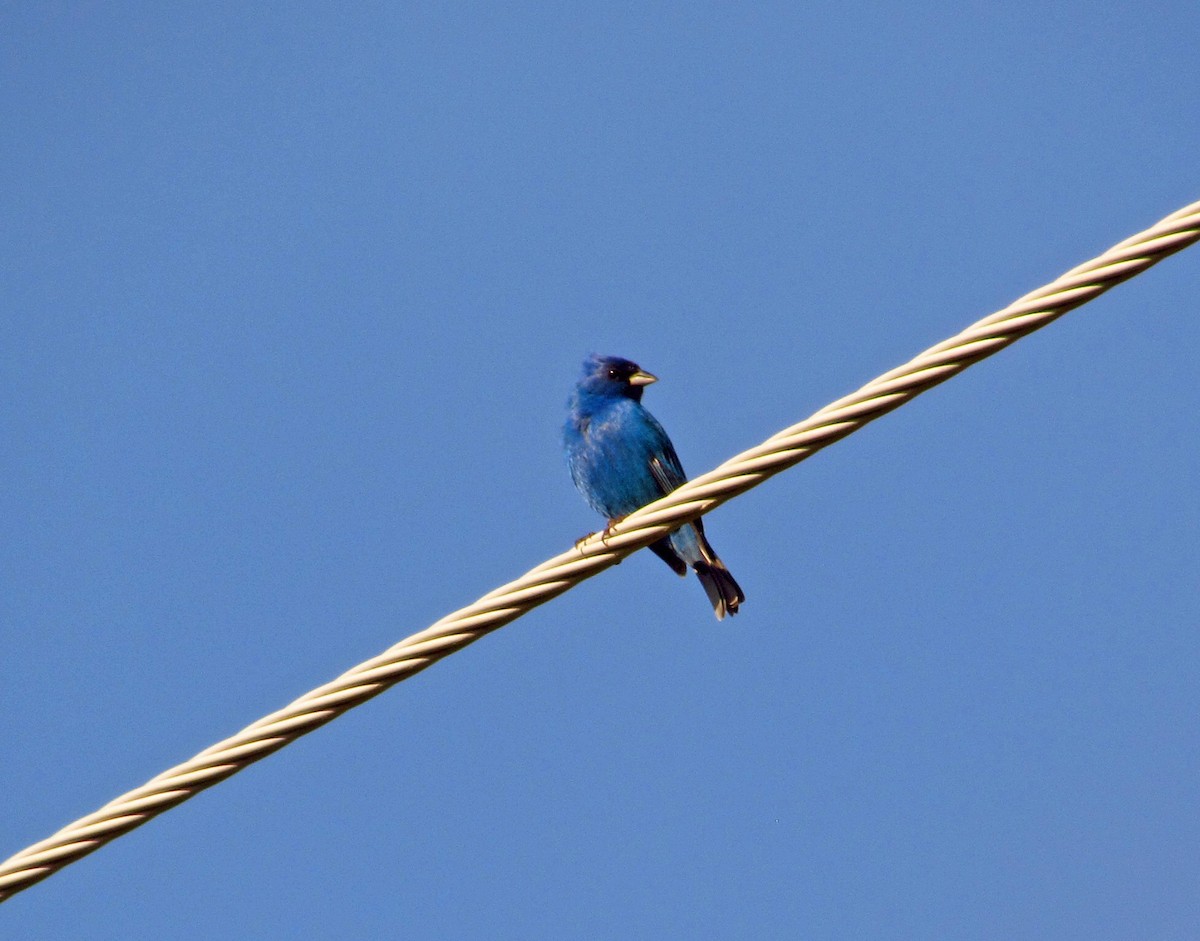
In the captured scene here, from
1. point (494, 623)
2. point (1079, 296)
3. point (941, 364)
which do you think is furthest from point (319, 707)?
point (1079, 296)

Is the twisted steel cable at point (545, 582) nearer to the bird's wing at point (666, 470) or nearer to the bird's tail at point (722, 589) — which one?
the bird's tail at point (722, 589)

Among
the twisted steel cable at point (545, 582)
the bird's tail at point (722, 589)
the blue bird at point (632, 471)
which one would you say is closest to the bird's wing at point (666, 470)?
the blue bird at point (632, 471)

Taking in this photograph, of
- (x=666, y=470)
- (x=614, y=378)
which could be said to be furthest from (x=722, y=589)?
(x=614, y=378)

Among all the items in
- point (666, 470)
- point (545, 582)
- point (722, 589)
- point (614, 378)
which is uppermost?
point (614, 378)

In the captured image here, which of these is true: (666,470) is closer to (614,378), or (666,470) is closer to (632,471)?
(632,471)

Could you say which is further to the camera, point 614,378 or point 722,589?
point 614,378

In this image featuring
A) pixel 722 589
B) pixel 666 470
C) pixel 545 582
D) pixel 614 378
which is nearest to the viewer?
pixel 545 582

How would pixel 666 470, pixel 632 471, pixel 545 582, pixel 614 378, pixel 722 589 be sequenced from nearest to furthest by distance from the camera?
pixel 545 582 → pixel 722 589 → pixel 632 471 → pixel 666 470 → pixel 614 378
